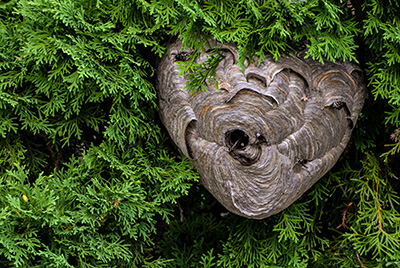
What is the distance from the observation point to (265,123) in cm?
141

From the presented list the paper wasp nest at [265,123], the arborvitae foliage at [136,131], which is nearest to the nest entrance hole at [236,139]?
the paper wasp nest at [265,123]

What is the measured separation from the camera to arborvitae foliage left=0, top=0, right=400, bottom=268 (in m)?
1.43

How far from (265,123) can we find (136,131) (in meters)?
0.52

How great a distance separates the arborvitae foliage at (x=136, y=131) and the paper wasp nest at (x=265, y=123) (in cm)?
7

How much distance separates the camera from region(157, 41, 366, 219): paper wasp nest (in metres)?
1.42

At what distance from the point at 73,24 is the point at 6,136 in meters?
0.56

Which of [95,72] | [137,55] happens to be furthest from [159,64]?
[95,72]

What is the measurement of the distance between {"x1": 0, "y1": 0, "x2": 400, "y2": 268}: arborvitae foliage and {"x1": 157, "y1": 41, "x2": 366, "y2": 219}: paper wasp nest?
0.07 metres

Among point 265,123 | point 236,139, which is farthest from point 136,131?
point 265,123

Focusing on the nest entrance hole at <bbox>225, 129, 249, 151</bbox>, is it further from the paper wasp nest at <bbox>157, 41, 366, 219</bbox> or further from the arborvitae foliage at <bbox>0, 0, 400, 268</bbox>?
the arborvitae foliage at <bbox>0, 0, 400, 268</bbox>

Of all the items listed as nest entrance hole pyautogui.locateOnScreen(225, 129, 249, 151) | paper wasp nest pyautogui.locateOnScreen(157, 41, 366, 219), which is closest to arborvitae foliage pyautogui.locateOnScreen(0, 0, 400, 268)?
paper wasp nest pyautogui.locateOnScreen(157, 41, 366, 219)

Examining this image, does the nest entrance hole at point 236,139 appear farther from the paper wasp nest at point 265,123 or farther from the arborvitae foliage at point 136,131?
the arborvitae foliage at point 136,131

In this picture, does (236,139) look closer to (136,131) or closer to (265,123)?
(265,123)

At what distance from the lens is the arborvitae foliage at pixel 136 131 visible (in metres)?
1.43
